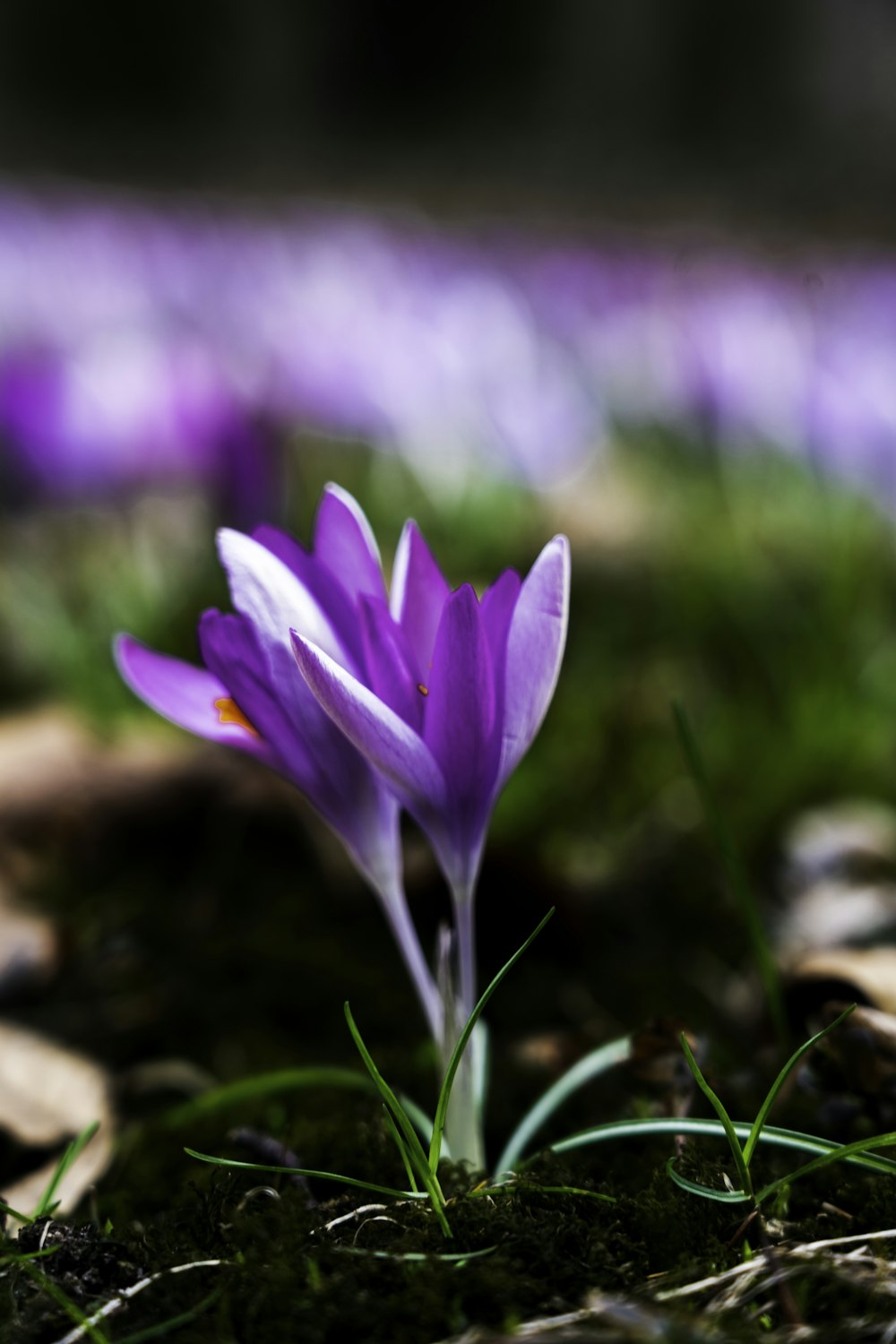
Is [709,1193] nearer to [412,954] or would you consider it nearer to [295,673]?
[412,954]

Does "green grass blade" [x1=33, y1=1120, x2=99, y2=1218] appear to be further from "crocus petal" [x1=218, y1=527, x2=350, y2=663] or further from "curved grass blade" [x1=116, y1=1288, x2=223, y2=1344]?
"crocus petal" [x1=218, y1=527, x2=350, y2=663]

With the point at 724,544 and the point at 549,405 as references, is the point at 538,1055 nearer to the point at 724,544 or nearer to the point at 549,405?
the point at 724,544

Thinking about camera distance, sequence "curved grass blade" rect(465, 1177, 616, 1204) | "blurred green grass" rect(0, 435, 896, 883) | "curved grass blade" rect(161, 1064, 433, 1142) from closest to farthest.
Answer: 1. "curved grass blade" rect(465, 1177, 616, 1204)
2. "curved grass blade" rect(161, 1064, 433, 1142)
3. "blurred green grass" rect(0, 435, 896, 883)

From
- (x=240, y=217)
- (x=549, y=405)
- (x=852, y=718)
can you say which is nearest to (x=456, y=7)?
(x=240, y=217)

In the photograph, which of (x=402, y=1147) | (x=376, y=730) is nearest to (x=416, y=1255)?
(x=402, y=1147)

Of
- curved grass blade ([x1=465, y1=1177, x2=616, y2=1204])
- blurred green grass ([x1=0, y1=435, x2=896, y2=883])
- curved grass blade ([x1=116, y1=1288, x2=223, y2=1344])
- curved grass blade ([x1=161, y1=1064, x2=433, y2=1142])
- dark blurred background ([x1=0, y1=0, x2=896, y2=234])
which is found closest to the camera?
curved grass blade ([x1=116, y1=1288, x2=223, y2=1344])

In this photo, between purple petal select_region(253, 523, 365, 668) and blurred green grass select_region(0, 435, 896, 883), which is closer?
purple petal select_region(253, 523, 365, 668)

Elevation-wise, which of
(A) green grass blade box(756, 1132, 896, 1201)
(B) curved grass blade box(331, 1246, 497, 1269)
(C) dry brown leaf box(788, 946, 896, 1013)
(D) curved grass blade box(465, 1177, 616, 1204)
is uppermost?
(A) green grass blade box(756, 1132, 896, 1201)

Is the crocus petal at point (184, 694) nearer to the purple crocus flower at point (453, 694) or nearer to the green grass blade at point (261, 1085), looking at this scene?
the purple crocus flower at point (453, 694)

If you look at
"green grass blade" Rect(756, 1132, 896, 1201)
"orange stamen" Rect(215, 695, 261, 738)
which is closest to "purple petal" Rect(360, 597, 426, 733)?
"orange stamen" Rect(215, 695, 261, 738)
